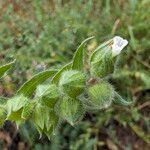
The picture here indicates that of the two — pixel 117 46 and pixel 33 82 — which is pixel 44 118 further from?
pixel 117 46

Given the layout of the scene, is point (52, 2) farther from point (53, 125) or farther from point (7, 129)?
point (53, 125)

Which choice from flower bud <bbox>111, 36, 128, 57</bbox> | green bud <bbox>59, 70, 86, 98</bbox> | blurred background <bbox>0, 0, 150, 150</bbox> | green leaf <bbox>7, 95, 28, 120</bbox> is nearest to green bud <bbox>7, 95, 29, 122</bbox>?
green leaf <bbox>7, 95, 28, 120</bbox>

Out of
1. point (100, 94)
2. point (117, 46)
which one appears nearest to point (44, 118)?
point (100, 94)

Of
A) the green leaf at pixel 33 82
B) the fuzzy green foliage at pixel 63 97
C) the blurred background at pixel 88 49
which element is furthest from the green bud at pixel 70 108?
the blurred background at pixel 88 49

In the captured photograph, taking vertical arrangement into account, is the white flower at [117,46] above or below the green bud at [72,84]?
above

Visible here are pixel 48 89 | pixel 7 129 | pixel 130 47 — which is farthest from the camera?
pixel 130 47

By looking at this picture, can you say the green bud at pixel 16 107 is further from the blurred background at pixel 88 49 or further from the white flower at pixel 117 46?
the blurred background at pixel 88 49

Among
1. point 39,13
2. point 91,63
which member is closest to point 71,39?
point 39,13
